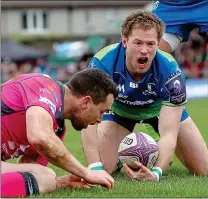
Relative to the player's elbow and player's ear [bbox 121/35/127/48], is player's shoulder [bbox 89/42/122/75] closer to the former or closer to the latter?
player's ear [bbox 121/35/127/48]

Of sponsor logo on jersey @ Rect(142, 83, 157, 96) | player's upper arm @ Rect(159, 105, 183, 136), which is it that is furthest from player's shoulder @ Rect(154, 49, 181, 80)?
player's upper arm @ Rect(159, 105, 183, 136)

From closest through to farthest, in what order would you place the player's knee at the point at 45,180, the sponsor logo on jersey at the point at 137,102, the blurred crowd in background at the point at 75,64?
1. the player's knee at the point at 45,180
2. the sponsor logo on jersey at the point at 137,102
3. the blurred crowd in background at the point at 75,64

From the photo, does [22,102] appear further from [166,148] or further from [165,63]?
[165,63]

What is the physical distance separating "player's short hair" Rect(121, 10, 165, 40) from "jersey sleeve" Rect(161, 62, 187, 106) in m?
0.40

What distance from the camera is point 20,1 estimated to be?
56.7 meters

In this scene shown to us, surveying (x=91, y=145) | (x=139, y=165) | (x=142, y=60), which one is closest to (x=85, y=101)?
(x=139, y=165)

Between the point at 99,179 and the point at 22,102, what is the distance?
890 mm

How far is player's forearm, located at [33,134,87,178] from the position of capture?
5750mm

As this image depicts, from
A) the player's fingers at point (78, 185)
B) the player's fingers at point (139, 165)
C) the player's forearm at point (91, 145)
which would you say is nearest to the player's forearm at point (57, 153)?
the player's fingers at point (78, 185)

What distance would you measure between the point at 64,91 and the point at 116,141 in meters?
2.58

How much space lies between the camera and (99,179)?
6.04m

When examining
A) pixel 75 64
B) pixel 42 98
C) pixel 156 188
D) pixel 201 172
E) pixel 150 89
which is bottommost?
pixel 75 64

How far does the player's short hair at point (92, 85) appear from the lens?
613cm

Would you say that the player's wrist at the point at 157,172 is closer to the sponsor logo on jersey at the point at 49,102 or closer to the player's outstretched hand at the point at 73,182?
the player's outstretched hand at the point at 73,182
